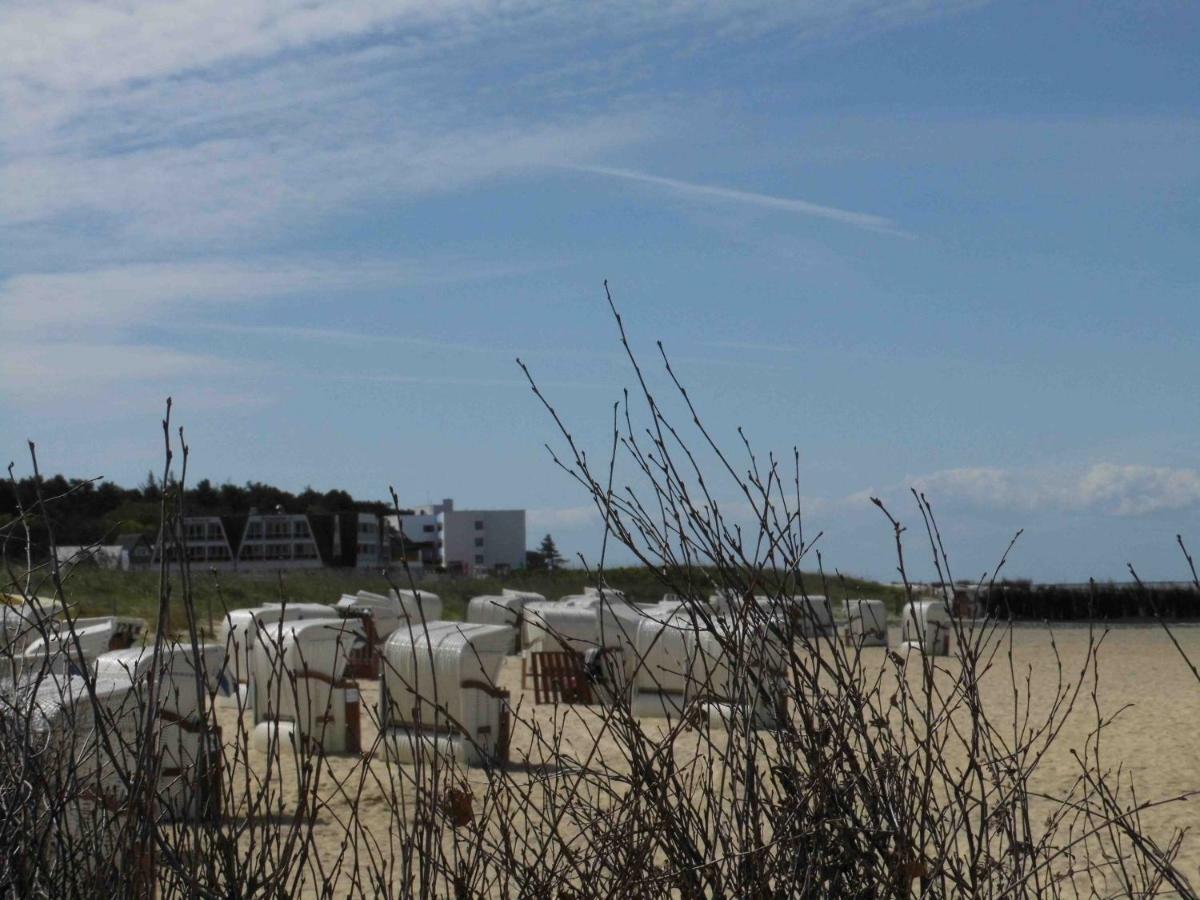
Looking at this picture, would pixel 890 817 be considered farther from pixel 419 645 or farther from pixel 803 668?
pixel 419 645

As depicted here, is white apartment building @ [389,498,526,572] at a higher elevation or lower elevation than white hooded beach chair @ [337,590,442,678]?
higher

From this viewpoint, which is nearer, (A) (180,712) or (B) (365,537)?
(A) (180,712)

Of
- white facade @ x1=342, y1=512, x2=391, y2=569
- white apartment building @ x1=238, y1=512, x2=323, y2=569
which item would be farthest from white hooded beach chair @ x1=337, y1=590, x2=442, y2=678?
white facade @ x1=342, y1=512, x2=391, y2=569

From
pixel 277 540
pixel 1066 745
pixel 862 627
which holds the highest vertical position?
pixel 277 540

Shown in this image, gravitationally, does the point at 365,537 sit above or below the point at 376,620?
above

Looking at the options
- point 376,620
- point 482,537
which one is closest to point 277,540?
point 482,537

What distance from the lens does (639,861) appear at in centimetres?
300

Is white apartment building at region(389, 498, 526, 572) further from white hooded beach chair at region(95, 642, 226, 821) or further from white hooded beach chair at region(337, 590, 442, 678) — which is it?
white hooded beach chair at region(95, 642, 226, 821)

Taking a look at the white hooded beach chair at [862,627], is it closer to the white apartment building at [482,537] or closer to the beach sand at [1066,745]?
the beach sand at [1066,745]

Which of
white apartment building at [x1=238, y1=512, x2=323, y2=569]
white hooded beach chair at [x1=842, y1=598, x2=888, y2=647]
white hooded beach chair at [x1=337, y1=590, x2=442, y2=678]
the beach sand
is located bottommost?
the beach sand

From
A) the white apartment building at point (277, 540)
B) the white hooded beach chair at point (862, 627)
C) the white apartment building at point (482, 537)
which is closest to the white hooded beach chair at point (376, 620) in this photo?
the white hooded beach chair at point (862, 627)

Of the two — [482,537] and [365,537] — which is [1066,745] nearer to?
[365,537]

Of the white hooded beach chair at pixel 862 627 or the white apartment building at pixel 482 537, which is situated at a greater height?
the white apartment building at pixel 482 537

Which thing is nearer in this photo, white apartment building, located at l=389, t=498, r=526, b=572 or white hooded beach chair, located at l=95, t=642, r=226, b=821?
white hooded beach chair, located at l=95, t=642, r=226, b=821
